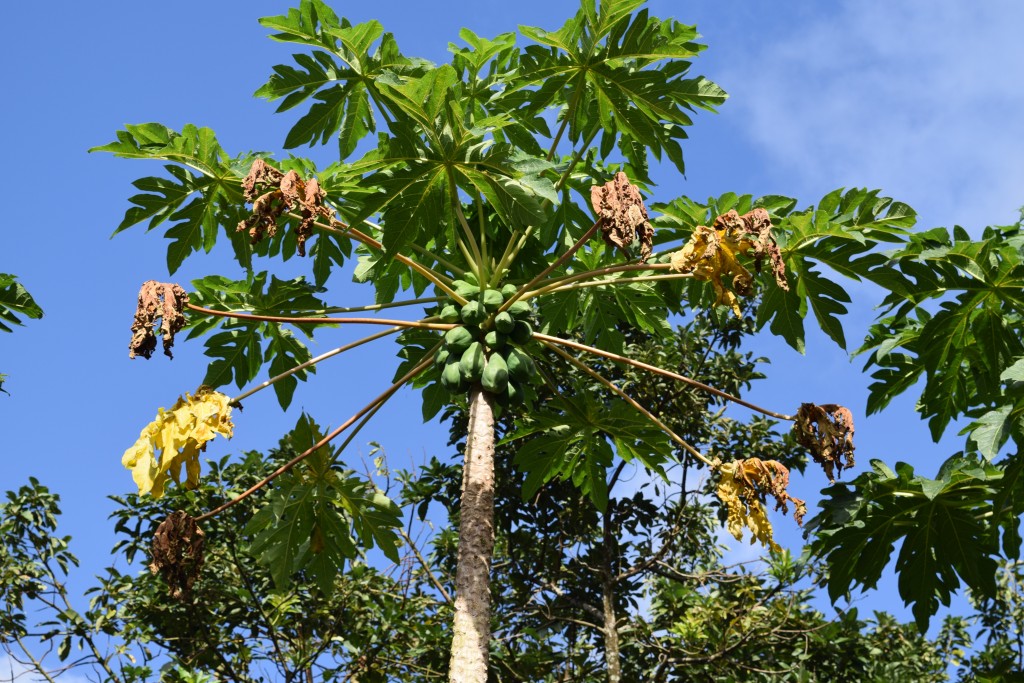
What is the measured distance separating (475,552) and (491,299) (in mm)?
1450

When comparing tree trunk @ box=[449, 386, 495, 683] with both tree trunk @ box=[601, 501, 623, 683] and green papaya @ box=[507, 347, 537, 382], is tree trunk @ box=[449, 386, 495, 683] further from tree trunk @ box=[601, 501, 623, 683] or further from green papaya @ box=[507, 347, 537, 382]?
tree trunk @ box=[601, 501, 623, 683]

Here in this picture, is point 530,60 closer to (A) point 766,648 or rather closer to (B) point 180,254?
(B) point 180,254

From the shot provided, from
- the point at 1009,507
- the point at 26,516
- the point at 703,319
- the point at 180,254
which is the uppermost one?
the point at 703,319

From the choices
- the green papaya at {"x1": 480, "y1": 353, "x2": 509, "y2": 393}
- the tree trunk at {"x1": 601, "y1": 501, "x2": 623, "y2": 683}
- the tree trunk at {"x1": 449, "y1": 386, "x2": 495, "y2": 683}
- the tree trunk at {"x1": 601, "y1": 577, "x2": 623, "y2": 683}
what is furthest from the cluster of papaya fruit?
the tree trunk at {"x1": 601, "y1": 577, "x2": 623, "y2": 683}

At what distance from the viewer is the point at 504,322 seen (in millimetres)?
6086

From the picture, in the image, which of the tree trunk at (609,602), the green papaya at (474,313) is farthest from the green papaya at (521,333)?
the tree trunk at (609,602)

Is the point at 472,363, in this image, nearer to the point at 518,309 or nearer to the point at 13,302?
the point at 518,309

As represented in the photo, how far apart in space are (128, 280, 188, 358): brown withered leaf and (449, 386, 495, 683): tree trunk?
1.67 metres

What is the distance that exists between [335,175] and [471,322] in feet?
3.81

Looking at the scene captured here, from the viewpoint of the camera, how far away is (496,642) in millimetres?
9617

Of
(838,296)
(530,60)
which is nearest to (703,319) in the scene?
(838,296)

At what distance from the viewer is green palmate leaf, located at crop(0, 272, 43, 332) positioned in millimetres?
6727

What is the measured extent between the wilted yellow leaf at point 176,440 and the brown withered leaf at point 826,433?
307cm

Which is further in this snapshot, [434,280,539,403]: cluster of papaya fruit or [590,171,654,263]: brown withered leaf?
[434,280,539,403]: cluster of papaya fruit
